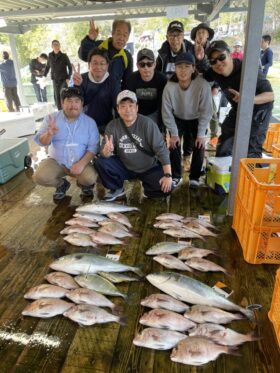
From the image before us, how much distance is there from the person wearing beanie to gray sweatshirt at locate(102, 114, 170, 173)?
7.20m

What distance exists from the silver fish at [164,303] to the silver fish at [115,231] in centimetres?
86

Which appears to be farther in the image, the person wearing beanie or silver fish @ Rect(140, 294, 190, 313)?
the person wearing beanie

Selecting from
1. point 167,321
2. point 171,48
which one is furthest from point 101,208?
point 171,48

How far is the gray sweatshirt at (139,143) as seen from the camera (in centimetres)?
316

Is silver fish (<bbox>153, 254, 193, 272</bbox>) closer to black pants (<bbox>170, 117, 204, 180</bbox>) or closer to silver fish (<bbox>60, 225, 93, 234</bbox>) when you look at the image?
silver fish (<bbox>60, 225, 93, 234</bbox>)

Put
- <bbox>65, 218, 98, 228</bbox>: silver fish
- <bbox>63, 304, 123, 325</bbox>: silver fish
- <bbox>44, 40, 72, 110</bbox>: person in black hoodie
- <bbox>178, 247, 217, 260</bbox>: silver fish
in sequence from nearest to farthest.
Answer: <bbox>63, 304, 123, 325</bbox>: silver fish → <bbox>178, 247, 217, 260</bbox>: silver fish → <bbox>65, 218, 98, 228</bbox>: silver fish → <bbox>44, 40, 72, 110</bbox>: person in black hoodie

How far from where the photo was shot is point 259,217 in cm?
223

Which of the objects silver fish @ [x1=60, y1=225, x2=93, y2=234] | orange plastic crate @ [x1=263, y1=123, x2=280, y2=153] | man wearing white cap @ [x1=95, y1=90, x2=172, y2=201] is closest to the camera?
silver fish @ [x1=60, y1=225, x2=93, y2=234]

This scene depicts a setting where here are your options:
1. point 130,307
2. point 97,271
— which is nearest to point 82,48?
point 97,271

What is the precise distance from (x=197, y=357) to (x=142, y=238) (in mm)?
1313

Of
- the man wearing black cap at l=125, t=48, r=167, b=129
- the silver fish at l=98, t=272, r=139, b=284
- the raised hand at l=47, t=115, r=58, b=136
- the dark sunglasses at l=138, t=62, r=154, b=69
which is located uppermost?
the dark sunglasses at l=138, t=62, r=154, b=69

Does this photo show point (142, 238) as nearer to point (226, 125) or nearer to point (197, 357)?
point (197, 357)

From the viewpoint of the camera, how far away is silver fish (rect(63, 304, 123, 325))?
182 centimetres

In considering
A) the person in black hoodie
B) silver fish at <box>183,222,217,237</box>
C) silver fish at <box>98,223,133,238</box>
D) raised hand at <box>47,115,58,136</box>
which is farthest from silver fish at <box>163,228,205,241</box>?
the person in black hoodie
